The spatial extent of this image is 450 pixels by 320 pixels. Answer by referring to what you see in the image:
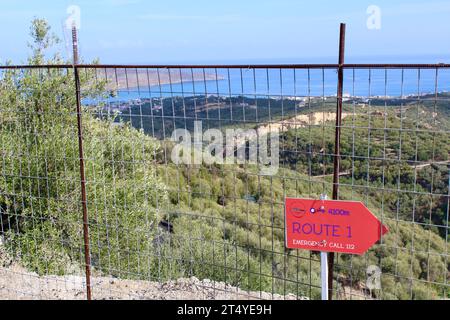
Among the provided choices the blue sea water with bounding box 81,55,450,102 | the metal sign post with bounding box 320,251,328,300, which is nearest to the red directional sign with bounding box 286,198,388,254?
the metal sign post with bounding box 320,251,328,300

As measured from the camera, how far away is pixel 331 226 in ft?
11.3

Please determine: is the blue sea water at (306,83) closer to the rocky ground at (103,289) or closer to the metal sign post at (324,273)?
the metal sign post at (324,273)

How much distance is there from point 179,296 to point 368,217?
2.93 metres

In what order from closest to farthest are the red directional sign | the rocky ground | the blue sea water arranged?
the blue sea water → the red directional sign → the rocky ground

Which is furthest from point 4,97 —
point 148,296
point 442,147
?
point 442,147

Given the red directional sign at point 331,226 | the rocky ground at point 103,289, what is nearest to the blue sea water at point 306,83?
the red directional sign at point 331,226

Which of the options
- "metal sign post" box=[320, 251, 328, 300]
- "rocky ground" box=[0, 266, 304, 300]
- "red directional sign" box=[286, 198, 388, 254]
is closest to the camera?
"red directional sign" box=[286, 198, 388, 254]

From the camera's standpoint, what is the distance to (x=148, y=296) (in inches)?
218

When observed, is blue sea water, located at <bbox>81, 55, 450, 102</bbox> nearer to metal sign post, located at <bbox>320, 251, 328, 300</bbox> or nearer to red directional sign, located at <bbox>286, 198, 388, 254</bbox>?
red directional sign, located at <bbox>286, 198, 388, 254</bbox>

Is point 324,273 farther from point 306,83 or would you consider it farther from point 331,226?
point 306,83

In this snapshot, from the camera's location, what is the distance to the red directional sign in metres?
3.34

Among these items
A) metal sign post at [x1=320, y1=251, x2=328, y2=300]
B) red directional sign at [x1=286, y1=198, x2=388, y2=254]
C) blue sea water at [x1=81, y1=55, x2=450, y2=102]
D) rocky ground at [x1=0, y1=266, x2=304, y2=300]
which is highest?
blue sea water at [x1=81, y1=55, x2=450, y2=102]

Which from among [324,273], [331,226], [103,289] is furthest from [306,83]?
[103,289]

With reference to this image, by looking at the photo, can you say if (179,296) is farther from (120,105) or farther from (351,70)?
(351,70)
